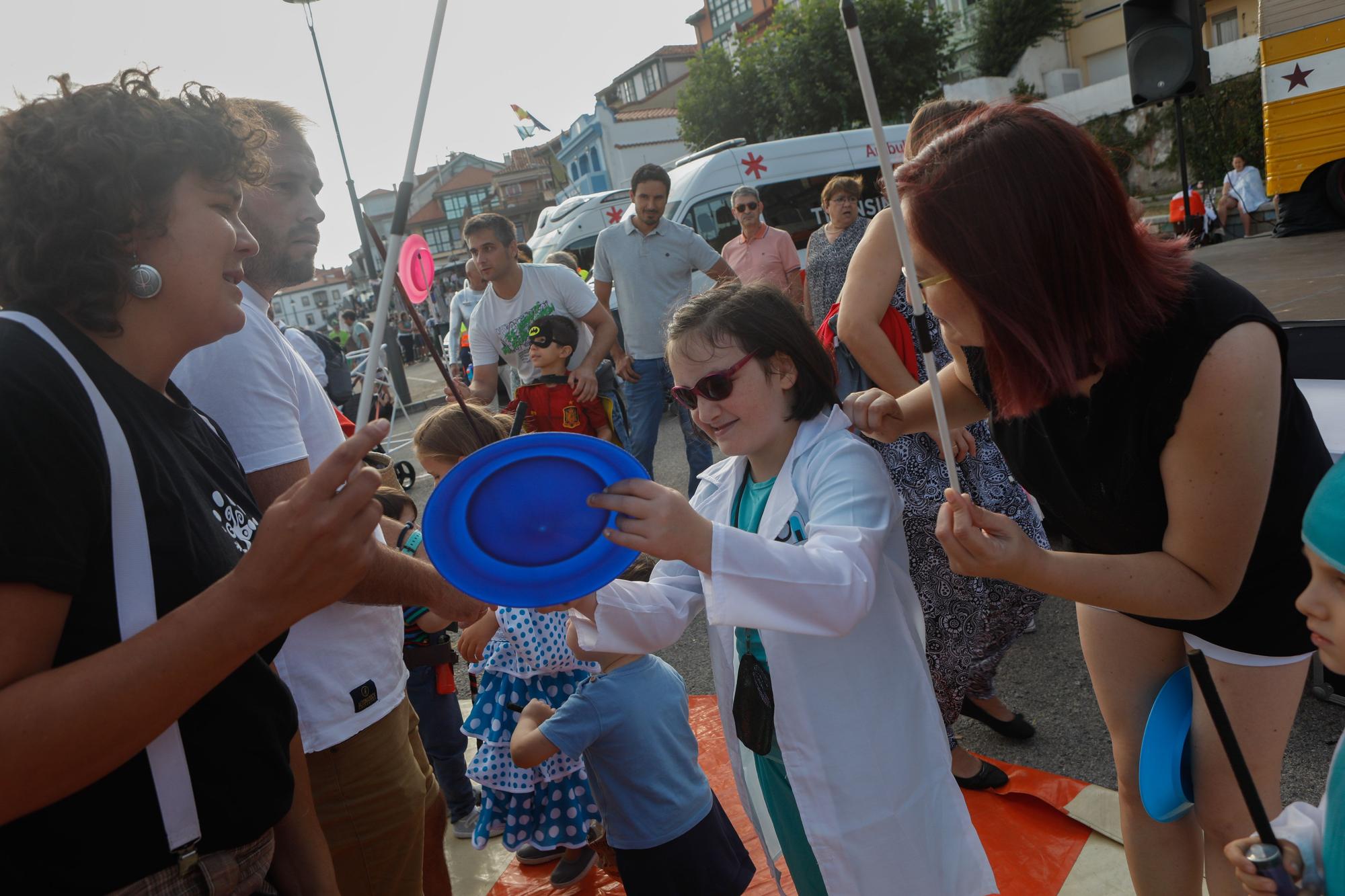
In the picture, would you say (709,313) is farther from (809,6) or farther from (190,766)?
(809,6)

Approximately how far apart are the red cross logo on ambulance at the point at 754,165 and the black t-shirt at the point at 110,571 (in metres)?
10.4

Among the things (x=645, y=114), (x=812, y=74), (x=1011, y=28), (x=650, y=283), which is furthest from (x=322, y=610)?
(x=645, y=114)

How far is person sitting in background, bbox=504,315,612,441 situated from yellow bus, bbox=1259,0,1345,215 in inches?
418

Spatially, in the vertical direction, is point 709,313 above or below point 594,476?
above

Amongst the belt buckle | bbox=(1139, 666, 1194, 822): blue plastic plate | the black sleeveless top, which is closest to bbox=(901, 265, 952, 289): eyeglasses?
the black sleeveless top

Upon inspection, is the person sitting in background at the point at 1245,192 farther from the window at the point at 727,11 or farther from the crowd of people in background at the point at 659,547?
the window at the point at 727,11

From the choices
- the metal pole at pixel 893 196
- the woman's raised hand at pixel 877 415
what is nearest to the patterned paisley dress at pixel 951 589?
the woman's raised hand at pixel 877 415

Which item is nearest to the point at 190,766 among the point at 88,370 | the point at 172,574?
the point at 172,574

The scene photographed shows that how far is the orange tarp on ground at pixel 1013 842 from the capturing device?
2.54 metres

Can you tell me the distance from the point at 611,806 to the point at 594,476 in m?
1.41

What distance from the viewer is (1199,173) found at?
21.6 meters

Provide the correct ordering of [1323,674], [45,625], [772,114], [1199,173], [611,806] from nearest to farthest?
[45,625] → [611,806] → [1323,674] → [1199,173] → [772,114]

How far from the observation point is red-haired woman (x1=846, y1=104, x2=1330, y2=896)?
1377mm

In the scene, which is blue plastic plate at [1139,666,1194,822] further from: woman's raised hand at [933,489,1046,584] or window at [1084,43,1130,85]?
window at [1084,43,1130,85]
